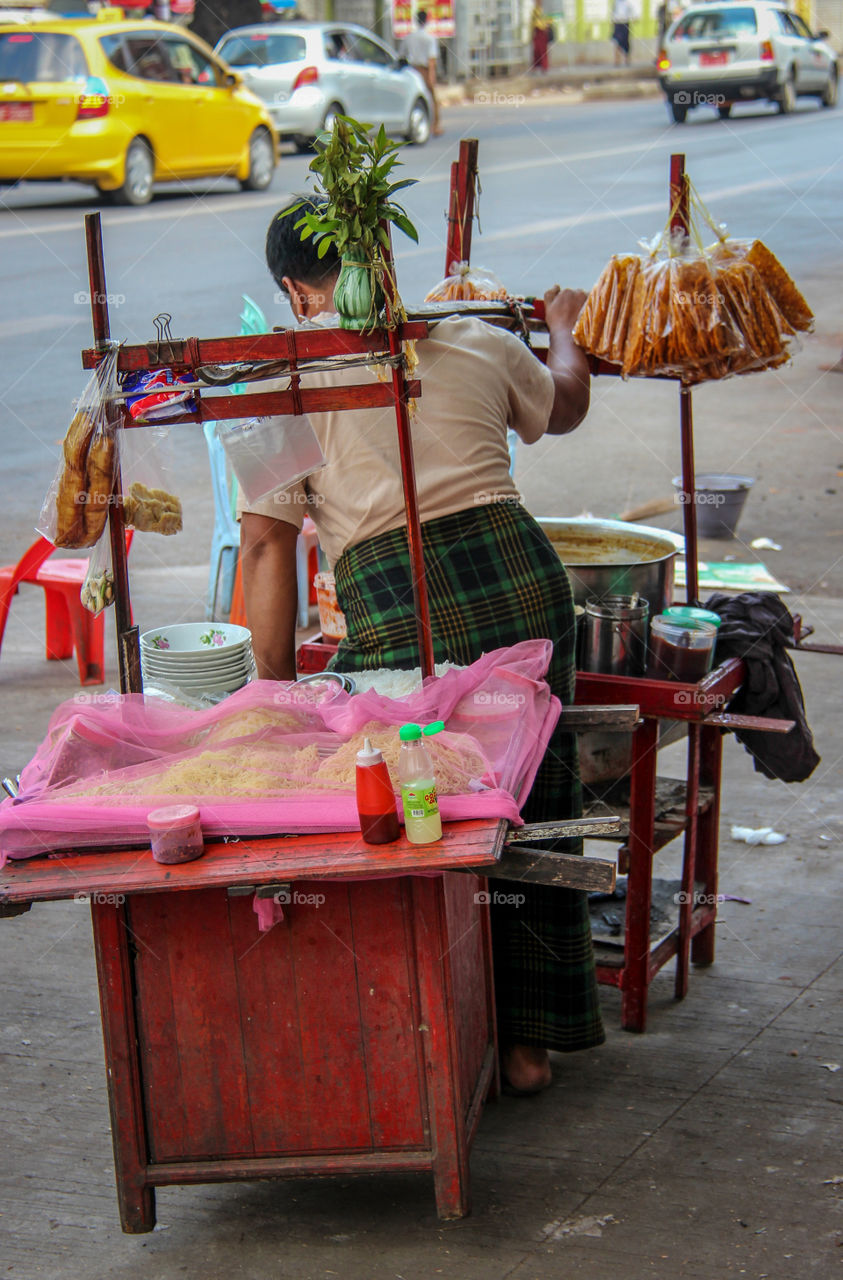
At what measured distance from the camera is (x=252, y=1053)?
85.5 inches

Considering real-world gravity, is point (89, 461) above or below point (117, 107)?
below

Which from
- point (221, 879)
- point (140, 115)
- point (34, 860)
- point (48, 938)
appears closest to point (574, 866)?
point (221, 879)

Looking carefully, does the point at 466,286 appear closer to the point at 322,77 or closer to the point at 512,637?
the point at 512,637

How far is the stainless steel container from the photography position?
2.84 metres

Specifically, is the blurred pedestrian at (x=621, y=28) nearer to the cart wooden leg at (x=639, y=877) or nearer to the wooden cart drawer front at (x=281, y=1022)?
the cart wooden leg at (x=639, y=877)

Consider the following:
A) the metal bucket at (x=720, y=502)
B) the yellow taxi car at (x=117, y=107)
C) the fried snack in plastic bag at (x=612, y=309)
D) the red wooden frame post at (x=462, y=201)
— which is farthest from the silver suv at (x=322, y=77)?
the fried snack in plastic bag at (x=612, y=309)

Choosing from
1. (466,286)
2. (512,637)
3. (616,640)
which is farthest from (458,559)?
(466,286)

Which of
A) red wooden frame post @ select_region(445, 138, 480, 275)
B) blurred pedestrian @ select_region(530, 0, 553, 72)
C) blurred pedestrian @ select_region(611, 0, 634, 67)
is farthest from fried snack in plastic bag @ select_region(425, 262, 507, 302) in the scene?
blurred pedestrian @ select_region(611, 0, 634, 67)

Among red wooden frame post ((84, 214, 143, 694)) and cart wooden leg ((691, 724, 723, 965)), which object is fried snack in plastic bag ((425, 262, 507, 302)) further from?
cart wooden leg ((691, 724, 723, 965))

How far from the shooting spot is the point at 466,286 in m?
2.96

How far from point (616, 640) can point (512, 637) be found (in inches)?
15.7

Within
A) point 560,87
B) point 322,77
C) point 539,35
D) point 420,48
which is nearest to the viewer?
point 322,77

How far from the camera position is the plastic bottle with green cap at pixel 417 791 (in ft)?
6.35

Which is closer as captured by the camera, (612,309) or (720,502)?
(612,309)
